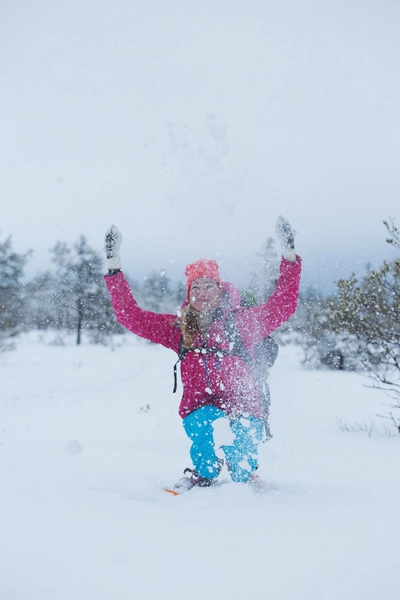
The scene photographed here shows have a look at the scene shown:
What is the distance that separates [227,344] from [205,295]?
41 centimetres

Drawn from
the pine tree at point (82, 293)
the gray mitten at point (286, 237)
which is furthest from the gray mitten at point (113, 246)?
the pine tree at point (82, 293)

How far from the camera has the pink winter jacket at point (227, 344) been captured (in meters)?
3.09

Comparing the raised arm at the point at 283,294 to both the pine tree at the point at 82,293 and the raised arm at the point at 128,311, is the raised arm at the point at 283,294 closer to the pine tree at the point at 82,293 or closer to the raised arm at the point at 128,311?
the raised arm at the point at 128,311

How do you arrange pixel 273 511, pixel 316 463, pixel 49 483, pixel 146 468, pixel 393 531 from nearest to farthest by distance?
pixel 393 531 → pixel 273 511 → pixel 49 483 → pixel 146 468 → pixel 316 463

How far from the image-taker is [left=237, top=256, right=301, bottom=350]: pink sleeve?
10.1 feet

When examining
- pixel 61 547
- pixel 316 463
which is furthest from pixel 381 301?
pixel 61 547

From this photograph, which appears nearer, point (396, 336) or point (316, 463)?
point (316, 463)

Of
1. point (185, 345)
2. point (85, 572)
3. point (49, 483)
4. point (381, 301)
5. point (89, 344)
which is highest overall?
point (381, 301)

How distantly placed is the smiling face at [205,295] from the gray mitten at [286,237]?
23.0 inches

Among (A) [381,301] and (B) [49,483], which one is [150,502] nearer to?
(B) [49,483]

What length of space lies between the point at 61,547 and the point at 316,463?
302cm

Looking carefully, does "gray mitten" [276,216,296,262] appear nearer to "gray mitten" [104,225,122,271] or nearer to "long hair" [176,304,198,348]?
"long hair" [176,304,198,348]

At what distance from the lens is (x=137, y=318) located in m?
3.23

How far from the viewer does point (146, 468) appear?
11.8 ft
